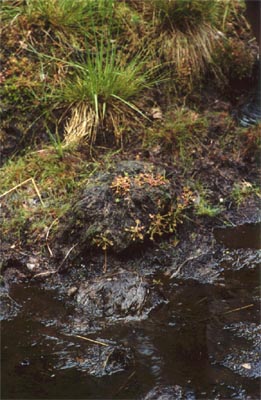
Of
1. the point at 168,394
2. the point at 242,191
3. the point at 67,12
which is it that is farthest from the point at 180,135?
the point at 168,394

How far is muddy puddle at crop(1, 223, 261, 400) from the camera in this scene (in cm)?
238

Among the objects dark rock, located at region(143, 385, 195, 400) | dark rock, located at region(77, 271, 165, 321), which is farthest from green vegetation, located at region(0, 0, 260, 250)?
dark rock, located at region(143, 385, 195, 400)

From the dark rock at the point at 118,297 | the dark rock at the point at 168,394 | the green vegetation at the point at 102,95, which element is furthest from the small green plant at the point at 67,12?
the dark rock at the point at 168,394

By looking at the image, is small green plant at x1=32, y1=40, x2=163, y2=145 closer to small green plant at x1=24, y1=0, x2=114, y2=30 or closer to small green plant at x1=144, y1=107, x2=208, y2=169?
small green plant at x1=144, y1=107, x2=208, y2=169

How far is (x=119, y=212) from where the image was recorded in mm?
3447

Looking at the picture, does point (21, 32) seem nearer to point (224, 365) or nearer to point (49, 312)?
point (49, 312)

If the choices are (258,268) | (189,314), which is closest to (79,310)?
(189,314)

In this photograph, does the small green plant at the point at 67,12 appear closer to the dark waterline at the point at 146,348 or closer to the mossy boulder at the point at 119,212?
the mossy boulder at the point at 119,212

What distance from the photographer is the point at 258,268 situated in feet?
10.9

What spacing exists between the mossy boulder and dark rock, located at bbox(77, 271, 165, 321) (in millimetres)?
313

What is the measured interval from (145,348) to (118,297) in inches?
16.6

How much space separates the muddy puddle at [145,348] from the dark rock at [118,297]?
0.06 m

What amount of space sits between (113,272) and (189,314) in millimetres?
561

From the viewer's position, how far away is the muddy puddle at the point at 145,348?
2379mm
